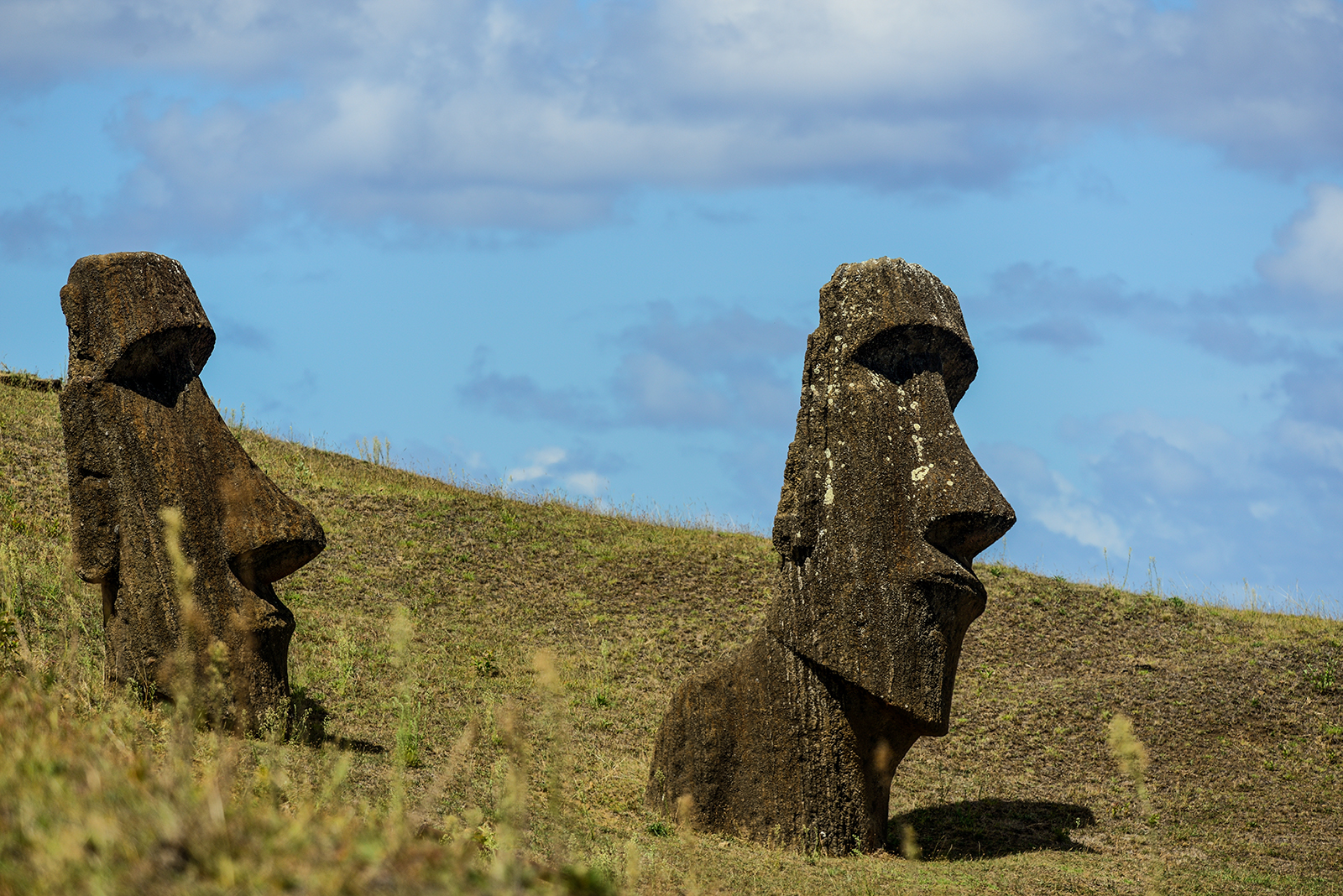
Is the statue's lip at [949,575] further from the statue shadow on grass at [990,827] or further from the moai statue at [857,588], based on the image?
the statue shadow on grass at [990,827]

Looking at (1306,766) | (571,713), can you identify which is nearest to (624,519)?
(571,713)

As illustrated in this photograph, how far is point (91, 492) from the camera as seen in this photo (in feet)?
31.2

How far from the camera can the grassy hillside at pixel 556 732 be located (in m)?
3.51

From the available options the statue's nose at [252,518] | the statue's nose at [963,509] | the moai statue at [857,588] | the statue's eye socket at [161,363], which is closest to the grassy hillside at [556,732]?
the moai statue at [857,588]

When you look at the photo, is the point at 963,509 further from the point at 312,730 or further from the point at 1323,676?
the point at 1323,676

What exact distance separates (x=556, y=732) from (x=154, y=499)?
229 inches

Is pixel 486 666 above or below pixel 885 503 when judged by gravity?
below

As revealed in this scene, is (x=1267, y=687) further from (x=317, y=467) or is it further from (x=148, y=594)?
(x=317, y=467)

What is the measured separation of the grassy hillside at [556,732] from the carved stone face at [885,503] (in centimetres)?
143

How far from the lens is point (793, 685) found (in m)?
9.28

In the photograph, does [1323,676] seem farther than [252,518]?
Yes

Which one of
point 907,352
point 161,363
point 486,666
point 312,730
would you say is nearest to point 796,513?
point 907,352

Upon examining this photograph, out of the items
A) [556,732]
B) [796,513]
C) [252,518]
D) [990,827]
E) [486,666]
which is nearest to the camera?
[556,732]

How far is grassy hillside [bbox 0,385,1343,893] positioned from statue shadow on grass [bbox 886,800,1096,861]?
0.12 ft
